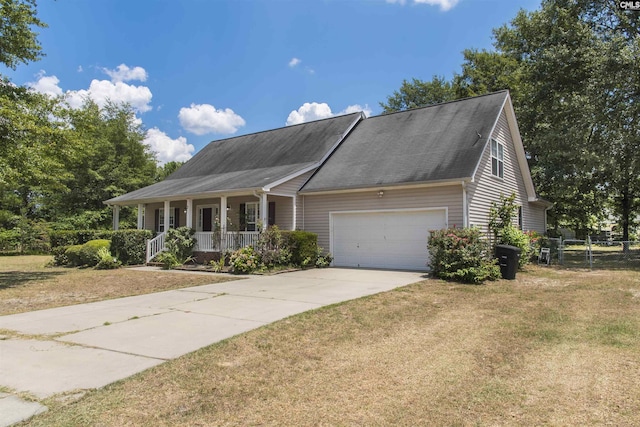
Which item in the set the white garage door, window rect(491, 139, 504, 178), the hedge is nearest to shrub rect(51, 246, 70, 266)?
the hedge

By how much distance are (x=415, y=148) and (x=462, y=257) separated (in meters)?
5.76

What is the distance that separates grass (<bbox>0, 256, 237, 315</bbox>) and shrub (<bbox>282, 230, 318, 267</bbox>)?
2.82 m

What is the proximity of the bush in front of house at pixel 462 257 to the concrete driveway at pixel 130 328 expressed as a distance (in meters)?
1.23

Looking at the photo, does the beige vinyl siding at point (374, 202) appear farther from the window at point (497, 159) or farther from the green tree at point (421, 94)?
the green tree at point (421, 94)

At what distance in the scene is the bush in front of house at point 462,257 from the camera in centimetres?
1102

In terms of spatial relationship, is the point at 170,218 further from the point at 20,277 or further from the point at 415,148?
the point at 415,148

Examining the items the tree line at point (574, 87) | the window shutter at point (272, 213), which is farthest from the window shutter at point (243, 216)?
the tree line at point (574, 87)

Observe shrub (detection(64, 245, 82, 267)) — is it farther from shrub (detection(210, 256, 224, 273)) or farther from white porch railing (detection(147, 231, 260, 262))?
shrub (detection(210, 256, 224, 273))

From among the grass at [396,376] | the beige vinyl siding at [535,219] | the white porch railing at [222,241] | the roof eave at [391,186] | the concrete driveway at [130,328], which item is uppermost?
the roof eave at [391,186]

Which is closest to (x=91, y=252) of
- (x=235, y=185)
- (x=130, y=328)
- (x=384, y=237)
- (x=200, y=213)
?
(x=200, y=213)

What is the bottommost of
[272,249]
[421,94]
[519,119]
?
[272,249]

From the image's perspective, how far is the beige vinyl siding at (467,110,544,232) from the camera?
1373 centimetres

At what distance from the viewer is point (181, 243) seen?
53.4 feet

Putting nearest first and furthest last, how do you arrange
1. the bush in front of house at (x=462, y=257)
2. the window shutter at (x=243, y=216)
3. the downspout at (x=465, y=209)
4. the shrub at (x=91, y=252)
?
the bush in front of house at (x=462, y=257)
the downspout at (x=465, y=209)
the shrub at (x=91, y=252)
the window shutter at (x=243, y=216)
